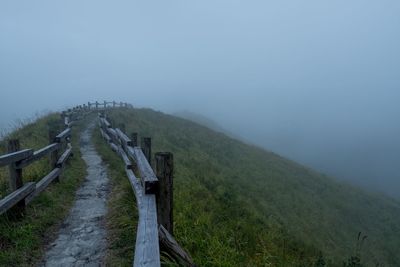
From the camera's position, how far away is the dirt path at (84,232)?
19.7 feet

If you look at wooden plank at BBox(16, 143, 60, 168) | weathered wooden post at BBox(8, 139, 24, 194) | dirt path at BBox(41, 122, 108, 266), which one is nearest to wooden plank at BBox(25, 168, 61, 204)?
weathered wooden post at BBox(8, 139, 24, 194)

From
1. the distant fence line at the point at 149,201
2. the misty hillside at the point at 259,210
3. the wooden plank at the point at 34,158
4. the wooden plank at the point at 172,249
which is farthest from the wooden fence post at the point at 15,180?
the wooden plank at the point at 172,249

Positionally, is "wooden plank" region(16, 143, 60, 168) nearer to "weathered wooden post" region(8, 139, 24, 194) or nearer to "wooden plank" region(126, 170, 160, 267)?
"weathered wooden post" region(8, 139, 24, 194)

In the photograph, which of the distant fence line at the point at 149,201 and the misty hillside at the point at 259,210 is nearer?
the distant fence line at the point at 149,201

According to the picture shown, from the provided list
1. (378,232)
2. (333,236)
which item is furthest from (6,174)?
(378,232)

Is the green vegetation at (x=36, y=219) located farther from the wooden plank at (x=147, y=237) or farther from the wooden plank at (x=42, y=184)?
the wooden plank at (x=147, y=237)

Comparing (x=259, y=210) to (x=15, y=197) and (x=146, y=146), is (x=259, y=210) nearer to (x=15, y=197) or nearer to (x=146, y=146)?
(x=146, y=146)

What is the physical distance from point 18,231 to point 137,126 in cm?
2329

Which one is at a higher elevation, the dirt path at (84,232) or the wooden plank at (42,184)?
the wooden plank at (42,184)

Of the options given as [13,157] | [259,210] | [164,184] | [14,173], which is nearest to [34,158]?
[14,173]

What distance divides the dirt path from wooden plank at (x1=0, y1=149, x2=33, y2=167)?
155cm

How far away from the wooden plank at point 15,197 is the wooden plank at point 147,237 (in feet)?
9.12

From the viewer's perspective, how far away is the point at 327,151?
486ft

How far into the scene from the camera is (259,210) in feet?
54.9
